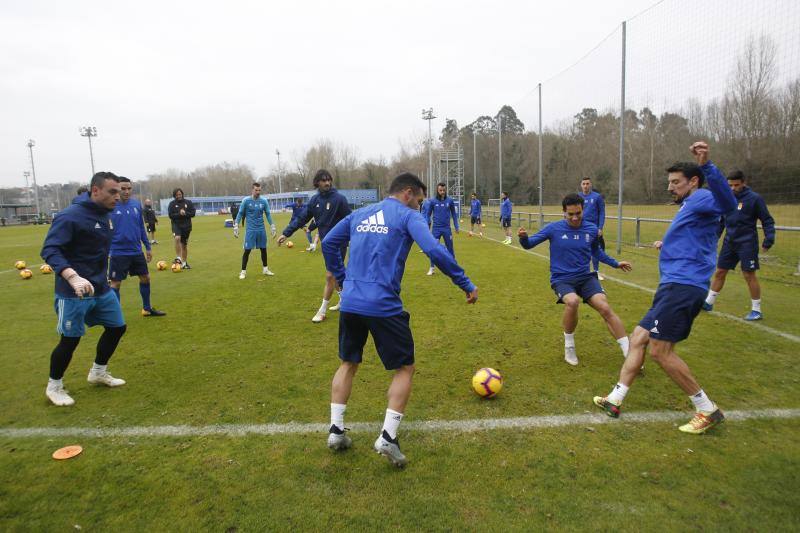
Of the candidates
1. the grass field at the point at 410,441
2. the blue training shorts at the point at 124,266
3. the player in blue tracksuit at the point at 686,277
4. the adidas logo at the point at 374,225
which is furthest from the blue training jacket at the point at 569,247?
the blue training shorts at the point at 124,266

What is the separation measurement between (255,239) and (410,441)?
28.2 ft

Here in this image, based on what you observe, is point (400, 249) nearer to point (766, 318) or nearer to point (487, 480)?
point (487, 480)

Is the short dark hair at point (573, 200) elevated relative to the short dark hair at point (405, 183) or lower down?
lower down

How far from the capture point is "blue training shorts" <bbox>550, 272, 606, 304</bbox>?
4984 mm

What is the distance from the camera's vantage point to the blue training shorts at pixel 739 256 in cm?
682

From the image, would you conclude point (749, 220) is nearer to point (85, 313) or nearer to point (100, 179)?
point (100, 179)

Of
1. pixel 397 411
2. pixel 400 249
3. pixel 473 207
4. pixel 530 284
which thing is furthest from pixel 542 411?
pixel 473 207

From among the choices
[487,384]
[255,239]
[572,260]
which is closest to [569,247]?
[572,260]

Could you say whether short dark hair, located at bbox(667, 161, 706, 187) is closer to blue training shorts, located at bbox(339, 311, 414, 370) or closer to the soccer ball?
the soccer ball

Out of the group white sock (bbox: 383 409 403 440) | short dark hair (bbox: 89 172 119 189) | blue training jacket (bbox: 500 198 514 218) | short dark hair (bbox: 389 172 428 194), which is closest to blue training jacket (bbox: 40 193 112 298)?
short dark hair (bbox: 89 172 119 189)

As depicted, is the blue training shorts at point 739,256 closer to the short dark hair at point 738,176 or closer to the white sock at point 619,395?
the short dark hair at point 738,176

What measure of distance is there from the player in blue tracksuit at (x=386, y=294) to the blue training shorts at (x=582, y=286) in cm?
213

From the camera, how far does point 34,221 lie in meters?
58.4

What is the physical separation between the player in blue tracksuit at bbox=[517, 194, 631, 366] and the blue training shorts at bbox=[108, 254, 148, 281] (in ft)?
19.5
